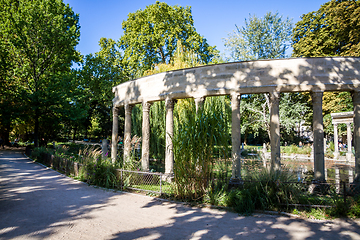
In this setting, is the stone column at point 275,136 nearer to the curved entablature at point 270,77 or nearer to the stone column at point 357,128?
the curved entablature at point 270,77

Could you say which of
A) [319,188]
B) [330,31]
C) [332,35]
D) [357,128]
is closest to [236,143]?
[319,188]

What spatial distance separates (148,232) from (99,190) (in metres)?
5.16

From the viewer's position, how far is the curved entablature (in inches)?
356

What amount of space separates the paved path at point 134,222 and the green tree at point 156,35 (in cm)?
1937

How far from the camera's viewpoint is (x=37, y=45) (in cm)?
2297

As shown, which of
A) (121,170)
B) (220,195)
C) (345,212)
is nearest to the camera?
(345,212)

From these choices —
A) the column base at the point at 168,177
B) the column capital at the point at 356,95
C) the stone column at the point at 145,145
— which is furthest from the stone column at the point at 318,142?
the stone column at the point at 145,145

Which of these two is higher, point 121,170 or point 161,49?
point 161,49

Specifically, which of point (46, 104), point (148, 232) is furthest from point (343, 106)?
point (46, 104)

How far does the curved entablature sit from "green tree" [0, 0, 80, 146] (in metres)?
17.4

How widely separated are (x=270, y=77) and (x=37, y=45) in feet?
77.1

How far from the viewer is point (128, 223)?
5973mm

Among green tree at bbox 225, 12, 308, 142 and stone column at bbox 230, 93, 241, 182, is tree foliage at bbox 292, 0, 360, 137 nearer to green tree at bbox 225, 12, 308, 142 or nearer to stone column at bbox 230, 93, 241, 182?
green tree at bbox 225, 12, 308, 142

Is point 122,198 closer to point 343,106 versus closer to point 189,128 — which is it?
point 189,128
